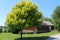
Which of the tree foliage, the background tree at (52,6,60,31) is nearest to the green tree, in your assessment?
the tree foliage

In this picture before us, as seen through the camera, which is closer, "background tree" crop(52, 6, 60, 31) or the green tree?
the green tree

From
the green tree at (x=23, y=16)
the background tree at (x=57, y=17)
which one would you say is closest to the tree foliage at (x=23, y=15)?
the green tree at (x=23, y=16)

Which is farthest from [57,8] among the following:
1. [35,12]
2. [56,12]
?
[35,12]

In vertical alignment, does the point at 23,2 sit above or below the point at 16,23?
above

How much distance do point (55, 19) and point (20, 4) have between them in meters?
34.2

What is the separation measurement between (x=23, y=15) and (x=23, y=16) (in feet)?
0.62

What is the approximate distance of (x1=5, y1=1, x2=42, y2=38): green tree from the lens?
28.1 metres

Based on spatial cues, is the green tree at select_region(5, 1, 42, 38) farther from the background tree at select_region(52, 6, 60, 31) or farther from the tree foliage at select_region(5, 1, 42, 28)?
the background tree at select_region(52, 6, 60, 31)

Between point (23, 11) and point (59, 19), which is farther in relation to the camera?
point (59, 19)

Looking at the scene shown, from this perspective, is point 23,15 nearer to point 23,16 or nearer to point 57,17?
point 23,16

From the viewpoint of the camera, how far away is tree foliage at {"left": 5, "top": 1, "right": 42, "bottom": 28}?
2809 cm

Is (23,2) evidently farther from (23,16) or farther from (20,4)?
(23,16)

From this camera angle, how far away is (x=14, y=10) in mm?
28578

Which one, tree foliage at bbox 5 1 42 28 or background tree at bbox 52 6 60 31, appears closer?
tree foliage at bbox 5 1 42 28
